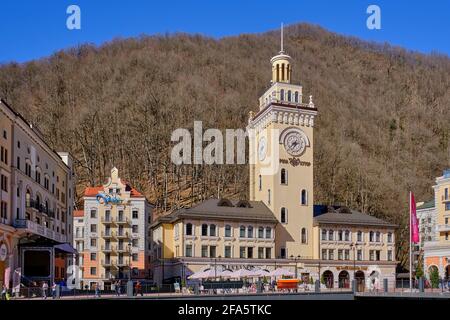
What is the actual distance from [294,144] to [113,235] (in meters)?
28.0

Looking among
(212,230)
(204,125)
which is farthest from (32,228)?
(204,125)

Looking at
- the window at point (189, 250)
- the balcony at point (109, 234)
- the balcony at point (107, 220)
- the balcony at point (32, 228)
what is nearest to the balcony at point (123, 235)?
the balcony at point (109, 234)

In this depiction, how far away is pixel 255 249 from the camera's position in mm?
77625

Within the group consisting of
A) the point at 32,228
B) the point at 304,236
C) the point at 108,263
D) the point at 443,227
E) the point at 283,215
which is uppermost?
the point at 283,215

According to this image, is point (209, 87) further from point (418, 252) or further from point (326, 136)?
point (418, 252)

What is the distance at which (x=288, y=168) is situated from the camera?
8175 cm

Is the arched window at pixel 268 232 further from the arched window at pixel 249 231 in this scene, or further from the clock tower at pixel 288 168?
the arched window at pixel 249 231

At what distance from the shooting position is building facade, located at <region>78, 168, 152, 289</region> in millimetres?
90375

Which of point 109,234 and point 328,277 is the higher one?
point 109,234

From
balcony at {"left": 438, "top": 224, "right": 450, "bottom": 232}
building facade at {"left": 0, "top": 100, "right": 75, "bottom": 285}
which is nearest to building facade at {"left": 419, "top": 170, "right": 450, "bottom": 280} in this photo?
balcony at {"left": 438, "top": 224, "right": 450, "bottom": 232}

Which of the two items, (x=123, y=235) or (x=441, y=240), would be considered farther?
(x=123, y=235)

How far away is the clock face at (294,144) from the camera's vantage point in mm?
81625

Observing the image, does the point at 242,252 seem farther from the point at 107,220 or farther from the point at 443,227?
the point at 443,227
